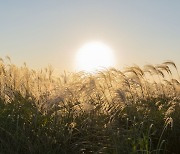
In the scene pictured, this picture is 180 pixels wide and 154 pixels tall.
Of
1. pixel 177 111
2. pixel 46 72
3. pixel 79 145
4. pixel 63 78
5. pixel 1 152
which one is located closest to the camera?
pixel 1 152

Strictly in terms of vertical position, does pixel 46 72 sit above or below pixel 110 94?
above

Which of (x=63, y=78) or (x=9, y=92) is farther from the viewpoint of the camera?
(x=63, y=78)

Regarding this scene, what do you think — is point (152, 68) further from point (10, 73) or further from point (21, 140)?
point (21, 140)

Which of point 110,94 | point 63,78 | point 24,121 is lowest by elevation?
point 24,121

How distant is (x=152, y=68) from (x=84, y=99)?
179 centimetres

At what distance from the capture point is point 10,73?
8.24 meters

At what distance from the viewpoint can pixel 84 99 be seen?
6648mm

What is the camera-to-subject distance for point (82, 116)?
652 centimetres

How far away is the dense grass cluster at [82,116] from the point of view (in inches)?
220

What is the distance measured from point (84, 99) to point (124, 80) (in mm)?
712

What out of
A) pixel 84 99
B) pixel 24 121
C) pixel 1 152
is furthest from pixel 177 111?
pixel 1 152

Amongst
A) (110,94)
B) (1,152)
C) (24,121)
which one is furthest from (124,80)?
(1,152)

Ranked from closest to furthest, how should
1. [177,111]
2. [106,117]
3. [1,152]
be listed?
1. [1,152]
2. [106,117]
3. [177,111]

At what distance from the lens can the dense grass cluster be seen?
18.3 feet
